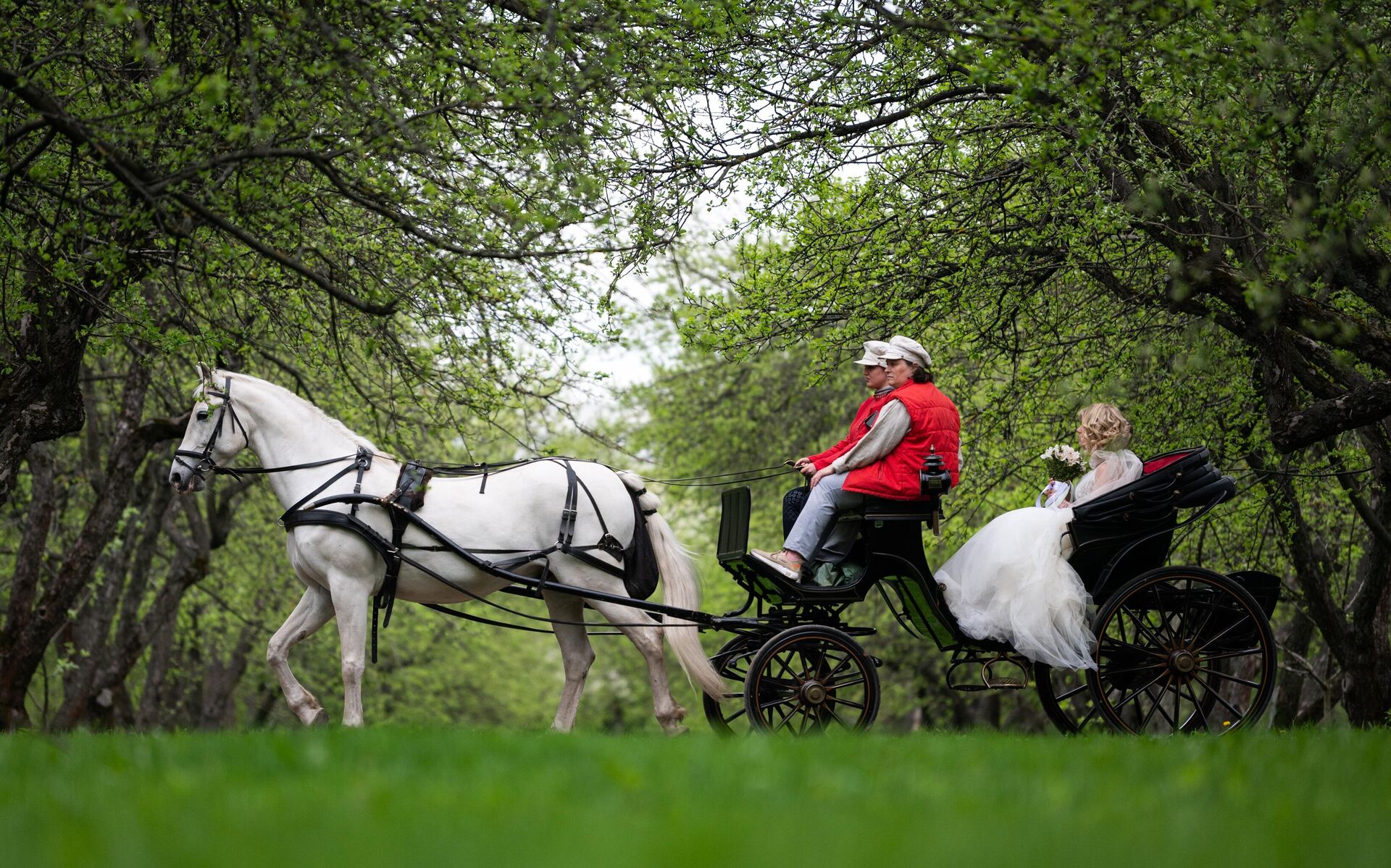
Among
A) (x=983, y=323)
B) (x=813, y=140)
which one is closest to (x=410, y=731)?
(x=813, y=140)

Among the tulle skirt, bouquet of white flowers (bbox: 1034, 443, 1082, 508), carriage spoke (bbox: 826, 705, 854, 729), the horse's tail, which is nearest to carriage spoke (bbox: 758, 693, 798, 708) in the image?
carriage spoke (bbox: 826, 705, 854, 729)

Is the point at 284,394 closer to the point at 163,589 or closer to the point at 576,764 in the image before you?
the point at 576,764

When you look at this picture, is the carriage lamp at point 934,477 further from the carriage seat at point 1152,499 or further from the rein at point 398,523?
the rein at point 398,523

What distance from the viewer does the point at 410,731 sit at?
20.2 feet

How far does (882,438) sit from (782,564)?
0.96 meters

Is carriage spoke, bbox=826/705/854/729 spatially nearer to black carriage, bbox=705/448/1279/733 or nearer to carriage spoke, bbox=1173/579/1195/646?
black carriage, bbox=705/448/1279/733

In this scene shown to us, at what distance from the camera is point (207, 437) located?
8211 mm

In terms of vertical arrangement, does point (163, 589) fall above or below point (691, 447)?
below

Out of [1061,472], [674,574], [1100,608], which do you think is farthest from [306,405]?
[1100,608]

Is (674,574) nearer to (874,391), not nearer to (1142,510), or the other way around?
(874,391)

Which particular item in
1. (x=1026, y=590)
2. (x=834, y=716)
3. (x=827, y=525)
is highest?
(x=827, y=525)

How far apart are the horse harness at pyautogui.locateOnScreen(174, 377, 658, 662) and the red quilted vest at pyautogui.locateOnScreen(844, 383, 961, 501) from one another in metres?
1.70

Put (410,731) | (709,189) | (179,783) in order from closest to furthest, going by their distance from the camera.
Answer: (179,783), (410,731), (709,189)

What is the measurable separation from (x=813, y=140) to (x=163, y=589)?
38.1 ft
